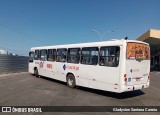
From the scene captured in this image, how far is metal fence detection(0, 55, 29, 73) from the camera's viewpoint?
970 inches

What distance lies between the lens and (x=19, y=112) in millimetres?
7559

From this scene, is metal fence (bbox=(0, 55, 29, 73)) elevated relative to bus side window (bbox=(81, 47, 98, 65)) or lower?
lower

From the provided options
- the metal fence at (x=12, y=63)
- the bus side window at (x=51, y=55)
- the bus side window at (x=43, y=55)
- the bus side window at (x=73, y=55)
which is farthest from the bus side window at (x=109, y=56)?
the metal fence at (x=12, y=63)

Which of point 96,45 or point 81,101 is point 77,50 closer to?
point 96,45

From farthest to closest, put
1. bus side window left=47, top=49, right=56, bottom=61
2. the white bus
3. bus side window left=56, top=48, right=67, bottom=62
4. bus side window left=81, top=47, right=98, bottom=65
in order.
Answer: bus side window left=47, top=49, right=56, bottom=61 → bus side window left=56, top=48, right=67, bottom=62 → bus side window left=81, top=47, right=98, bottom=65 → the white bus

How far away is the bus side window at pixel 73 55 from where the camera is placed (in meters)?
12.8

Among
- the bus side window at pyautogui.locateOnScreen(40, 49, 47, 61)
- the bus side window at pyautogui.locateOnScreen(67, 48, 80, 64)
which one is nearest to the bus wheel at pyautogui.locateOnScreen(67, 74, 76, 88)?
the bus side window at pyautogui.locateOnScreen(67, 48, 80, 64)

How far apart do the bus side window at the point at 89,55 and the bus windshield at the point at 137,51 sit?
198 centimetres

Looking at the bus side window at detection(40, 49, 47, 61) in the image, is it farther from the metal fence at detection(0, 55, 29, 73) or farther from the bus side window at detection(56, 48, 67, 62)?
the metal fence at detection(0, 55, 29, 73)

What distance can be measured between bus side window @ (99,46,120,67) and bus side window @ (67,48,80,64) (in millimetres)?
2273

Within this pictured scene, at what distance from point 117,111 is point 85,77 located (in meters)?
4.23

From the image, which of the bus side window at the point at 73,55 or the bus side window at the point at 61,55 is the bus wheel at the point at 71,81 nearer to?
the bus side window at the point at 73,55

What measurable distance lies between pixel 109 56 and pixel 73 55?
3476mm

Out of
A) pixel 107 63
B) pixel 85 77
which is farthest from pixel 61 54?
pixel 107 63
